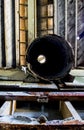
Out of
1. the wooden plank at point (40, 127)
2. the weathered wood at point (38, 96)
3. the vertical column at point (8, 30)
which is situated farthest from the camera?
the vertical column at point (8, 30)

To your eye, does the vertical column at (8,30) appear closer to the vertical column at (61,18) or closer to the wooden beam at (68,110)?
the vertical column at (61,18)

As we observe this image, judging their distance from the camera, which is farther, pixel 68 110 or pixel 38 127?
pixel 68 110

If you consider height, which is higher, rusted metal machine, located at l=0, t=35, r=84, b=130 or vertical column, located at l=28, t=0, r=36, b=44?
vertical column, located at l=28, t=0, r=36, b=44

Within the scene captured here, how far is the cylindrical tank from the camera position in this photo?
3.06 m

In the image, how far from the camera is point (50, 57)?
3.38 m

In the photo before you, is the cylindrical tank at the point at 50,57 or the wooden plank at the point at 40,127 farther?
the cylindrical tank at the point at 50,57

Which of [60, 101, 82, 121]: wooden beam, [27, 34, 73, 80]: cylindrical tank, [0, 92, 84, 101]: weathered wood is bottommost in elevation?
[60, 101, 82, 121]: wooden beam

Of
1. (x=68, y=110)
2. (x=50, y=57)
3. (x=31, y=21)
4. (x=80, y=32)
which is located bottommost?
(x=68, y=110)

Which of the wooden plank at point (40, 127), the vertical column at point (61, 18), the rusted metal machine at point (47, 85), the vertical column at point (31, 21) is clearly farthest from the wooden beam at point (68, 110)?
the vertical column at point (61, 18)

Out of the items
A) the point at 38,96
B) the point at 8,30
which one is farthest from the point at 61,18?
the point at 38,96

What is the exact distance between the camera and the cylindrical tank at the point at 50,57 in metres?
3.06

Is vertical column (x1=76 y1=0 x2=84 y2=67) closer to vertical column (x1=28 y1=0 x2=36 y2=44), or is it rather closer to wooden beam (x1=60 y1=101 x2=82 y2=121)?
vertical column (x1=28 y1=0 x2=36 y2=44)

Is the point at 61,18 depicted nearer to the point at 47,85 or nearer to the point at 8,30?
the point at 8,30

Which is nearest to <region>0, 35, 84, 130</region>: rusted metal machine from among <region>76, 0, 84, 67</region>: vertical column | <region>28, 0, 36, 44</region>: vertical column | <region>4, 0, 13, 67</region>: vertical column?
<region>4, 0, 13, 67</region>: vertical column
